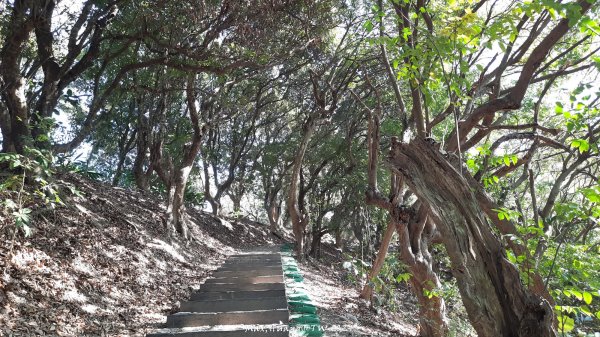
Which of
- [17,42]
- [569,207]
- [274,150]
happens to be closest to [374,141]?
[569,207]

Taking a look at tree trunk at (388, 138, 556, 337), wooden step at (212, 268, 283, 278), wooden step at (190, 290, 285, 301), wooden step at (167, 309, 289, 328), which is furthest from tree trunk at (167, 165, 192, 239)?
tree trunk at (388, 138, 556, 337)

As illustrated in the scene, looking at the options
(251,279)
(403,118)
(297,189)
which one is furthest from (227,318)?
(297,189)

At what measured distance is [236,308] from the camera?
18.9 feet

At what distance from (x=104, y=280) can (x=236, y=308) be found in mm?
1701

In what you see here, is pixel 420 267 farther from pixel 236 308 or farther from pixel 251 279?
pixel 251 279

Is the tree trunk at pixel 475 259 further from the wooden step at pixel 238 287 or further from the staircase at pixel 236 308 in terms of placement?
the wooden step at pixel 238 287

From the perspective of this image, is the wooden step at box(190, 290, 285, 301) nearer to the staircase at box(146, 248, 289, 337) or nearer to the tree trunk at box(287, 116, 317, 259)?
the staircase at box(146, 248, 289, 337)

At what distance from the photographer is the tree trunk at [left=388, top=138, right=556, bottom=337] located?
2109 mm

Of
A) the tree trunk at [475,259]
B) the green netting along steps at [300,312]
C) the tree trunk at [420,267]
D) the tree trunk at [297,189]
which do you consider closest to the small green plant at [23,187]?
the green netting along steps at [300,312]

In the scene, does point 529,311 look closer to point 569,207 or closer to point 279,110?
point 569,207

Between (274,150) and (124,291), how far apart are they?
11792mm

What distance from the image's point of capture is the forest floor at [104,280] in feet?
13.4

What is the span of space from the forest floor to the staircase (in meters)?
0.31

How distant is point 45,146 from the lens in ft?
19.3
